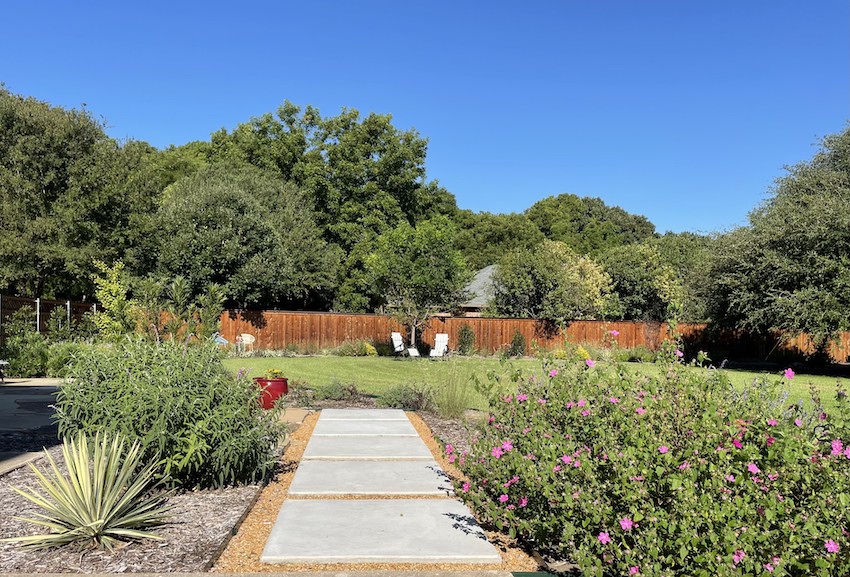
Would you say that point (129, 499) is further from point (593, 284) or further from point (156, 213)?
point (593, 284)

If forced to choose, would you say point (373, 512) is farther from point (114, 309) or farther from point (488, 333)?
point (488, 333)

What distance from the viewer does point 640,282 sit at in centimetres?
3494

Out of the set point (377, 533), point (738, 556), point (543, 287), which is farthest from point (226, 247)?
point (738, 556)

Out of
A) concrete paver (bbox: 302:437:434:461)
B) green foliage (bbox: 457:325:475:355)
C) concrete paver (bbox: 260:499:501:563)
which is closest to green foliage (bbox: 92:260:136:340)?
concrete paver (bbox: 302:437:434:461)

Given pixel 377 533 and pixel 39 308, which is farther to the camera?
pixel 39 308

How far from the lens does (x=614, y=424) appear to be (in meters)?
3.86

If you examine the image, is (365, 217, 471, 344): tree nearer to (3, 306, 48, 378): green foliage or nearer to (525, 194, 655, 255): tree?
(3, 306, 48, 378): green foliage

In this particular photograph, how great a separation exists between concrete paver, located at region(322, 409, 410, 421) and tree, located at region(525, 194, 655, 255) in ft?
161

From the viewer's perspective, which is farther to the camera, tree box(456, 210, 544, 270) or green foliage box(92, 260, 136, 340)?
tree box(456, 210, 544, 270)

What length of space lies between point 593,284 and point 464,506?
2889 cm

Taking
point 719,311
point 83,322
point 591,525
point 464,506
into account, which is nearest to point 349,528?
point 464,506

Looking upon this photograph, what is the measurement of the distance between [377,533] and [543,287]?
26.4 m

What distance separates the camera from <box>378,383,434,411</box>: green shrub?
10266 mm

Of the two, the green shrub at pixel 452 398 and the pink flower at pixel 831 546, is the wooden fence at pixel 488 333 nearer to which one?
the green shrub at pixel 452 398
